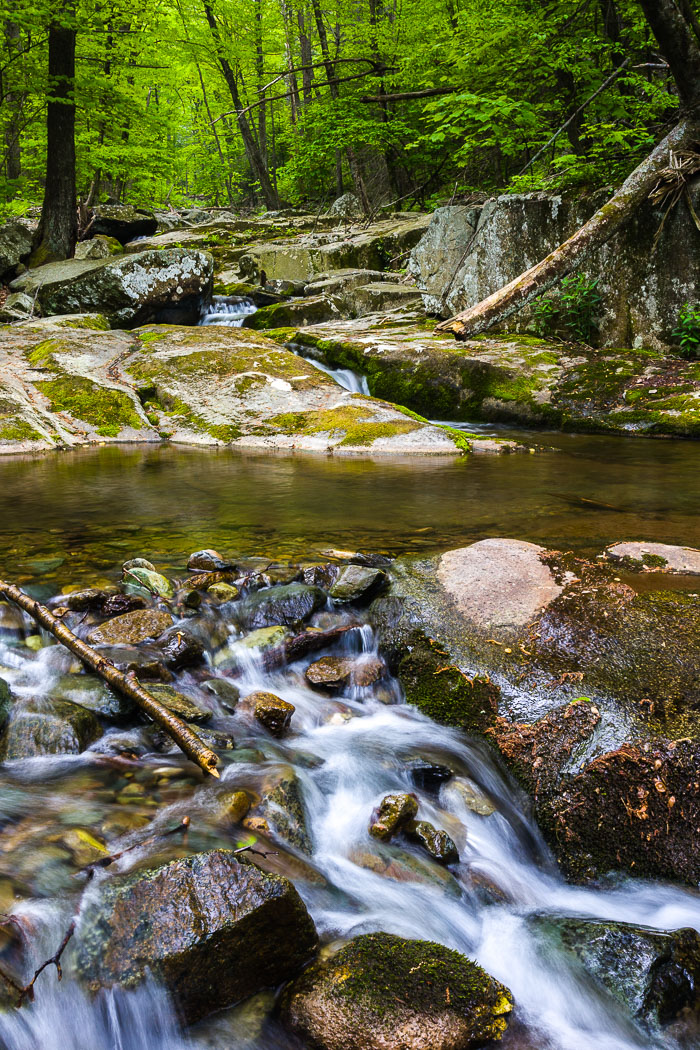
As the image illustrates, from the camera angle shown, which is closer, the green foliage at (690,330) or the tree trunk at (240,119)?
the green foliage at (690,330)

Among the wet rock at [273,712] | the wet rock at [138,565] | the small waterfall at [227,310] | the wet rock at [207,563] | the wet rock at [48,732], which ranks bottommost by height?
the wet rock at [273,712]

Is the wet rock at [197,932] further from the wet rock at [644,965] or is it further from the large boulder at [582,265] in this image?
the large boulder at [582,265]

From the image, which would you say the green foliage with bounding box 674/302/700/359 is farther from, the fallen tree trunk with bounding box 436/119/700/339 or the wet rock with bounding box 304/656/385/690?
the wet rock with bounding box 304/656/385/690

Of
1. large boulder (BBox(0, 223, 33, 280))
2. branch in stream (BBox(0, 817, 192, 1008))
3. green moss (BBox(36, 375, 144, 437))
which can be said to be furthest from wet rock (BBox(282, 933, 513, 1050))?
large boulder (BBox(0, 223, 33, 280))

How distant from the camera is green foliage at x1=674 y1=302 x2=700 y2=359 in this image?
10094mm

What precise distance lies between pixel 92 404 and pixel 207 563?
22.7ft

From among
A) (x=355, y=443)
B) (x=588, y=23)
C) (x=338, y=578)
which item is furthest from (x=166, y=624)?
(x=588, y=23)

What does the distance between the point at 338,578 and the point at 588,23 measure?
15118mm

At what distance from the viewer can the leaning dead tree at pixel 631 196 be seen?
21.9ft

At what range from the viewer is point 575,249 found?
324 inches

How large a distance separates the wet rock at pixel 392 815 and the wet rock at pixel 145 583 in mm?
1899

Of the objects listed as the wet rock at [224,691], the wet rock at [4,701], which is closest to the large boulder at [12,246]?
the wet rock at [4,701]

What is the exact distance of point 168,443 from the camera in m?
9.86

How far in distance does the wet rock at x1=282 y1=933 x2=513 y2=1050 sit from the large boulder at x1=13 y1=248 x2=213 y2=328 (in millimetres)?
13932
